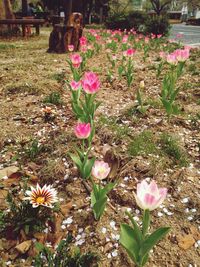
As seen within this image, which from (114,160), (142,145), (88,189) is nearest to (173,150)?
(142,145)

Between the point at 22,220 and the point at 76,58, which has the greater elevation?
the point at 76,58

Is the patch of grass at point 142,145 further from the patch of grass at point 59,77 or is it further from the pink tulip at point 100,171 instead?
the patch of grass at point 59,77

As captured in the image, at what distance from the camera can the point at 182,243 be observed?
6.31 ft

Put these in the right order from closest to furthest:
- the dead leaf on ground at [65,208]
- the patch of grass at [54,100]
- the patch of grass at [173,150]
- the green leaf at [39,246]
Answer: the green leaf at [39,246] < the dead leaf on ground at [65,208] < the patch of grass at [173,150] < the patch of grass at [54,100]

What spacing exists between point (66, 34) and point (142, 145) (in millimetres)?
5726

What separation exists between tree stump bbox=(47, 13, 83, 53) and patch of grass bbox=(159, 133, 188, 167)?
561cm

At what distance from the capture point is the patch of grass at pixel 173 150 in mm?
2749

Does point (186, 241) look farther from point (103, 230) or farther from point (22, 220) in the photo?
point (22, 220)

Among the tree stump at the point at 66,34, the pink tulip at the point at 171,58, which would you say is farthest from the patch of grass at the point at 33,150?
the tree stump at the point at 66,34

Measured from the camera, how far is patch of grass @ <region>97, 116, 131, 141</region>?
3.07 meters

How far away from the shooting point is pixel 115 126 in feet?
10.7

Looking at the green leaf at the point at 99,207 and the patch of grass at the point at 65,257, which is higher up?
the green leaf at the point at 99,207

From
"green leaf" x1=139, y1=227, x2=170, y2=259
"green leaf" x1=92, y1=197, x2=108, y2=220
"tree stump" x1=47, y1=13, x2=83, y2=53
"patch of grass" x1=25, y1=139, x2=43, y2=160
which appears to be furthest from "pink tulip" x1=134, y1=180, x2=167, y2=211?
"tree stump" x1=47, y1=13, x2=83, y2=53

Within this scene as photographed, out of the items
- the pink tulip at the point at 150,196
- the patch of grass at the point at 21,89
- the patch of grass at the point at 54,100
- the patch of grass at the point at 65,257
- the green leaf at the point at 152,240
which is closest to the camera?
the pink tulip at the point at 150,196
